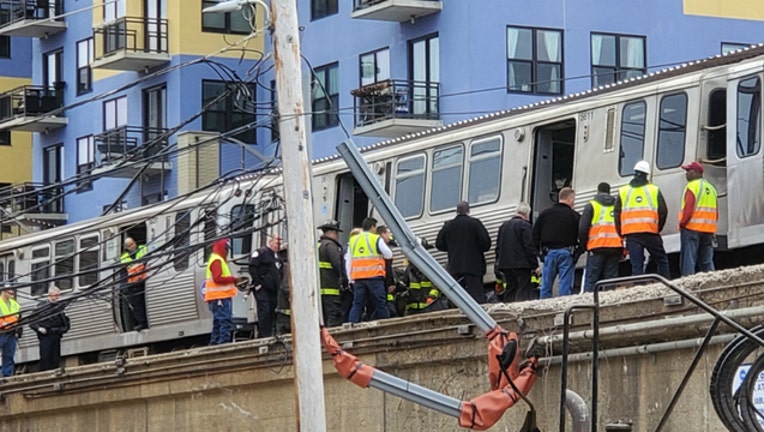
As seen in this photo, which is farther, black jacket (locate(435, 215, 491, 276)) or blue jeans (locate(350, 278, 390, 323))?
blue jeans (locate(350, 278, 390, 323))

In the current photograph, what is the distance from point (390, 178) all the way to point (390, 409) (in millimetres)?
7055

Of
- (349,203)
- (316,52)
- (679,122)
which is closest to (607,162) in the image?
(679,122)

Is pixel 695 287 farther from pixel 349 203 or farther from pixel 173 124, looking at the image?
pixel 173 124

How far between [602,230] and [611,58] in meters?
21.1

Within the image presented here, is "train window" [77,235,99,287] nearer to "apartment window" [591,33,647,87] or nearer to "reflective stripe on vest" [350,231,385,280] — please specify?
"apartment window" [591,33,647,87]

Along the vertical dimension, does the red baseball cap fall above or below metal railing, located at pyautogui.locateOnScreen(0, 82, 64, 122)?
below

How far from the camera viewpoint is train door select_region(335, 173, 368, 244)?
29750 millimetres

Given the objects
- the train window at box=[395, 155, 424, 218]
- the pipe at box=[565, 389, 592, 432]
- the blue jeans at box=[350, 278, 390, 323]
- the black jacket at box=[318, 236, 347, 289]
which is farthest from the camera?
the train window at box=[395, 155, 424, 218]

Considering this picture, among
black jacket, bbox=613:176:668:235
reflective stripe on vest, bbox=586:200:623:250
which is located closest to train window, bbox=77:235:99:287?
reflective stripe on vest, bbox=586:200:623:250

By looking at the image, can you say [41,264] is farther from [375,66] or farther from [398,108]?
[375,66]

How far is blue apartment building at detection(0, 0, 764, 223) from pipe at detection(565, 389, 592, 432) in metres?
17.8

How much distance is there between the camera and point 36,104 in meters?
56.2

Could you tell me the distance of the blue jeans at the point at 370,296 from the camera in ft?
80.8

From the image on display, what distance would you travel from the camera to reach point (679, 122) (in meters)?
23.1
